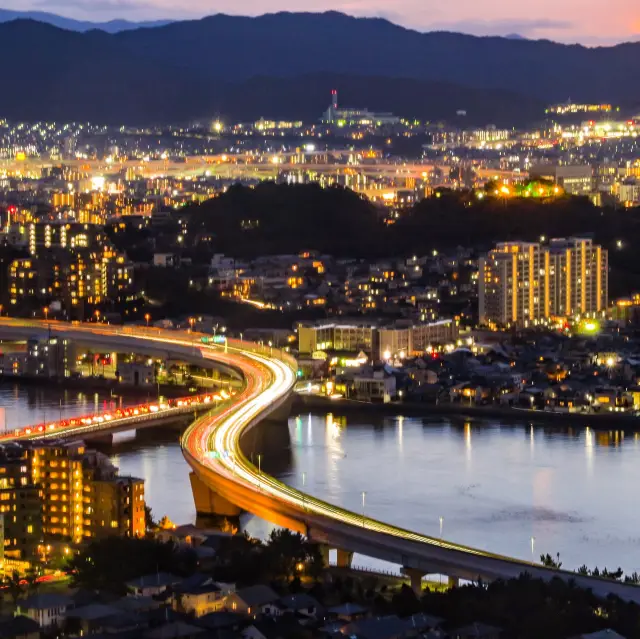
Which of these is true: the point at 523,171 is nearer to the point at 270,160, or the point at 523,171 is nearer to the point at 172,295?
the point at 270,160

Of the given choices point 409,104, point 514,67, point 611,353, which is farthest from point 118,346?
point 514,67

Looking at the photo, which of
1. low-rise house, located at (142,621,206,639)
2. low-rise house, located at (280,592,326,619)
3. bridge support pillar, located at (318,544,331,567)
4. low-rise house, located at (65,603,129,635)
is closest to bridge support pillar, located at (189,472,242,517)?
bridge support pillar, located at (318,544,331,567)

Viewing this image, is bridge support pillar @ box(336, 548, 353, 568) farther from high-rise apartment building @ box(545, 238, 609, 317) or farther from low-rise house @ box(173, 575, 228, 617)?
high-rise apartment building @ box(545, 238, 609, 317)

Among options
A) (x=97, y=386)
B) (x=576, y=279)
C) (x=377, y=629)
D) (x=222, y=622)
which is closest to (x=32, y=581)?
(x=222, y=622)

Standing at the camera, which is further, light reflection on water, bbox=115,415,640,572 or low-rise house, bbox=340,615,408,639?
light reflection on water, bbox=115,415,640,572

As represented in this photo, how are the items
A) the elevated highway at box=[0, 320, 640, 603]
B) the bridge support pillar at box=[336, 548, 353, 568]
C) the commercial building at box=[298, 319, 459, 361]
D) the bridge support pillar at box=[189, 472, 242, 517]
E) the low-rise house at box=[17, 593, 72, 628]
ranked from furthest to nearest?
1. the commercial building at box=[298, 319, 459, 361]
2. the bridge support pillar at box=[189, 472, 242, 517]
3. the bridge support pillar at box=[336, 548, 353, 568]
4. the elevated highway at box=[0, 320, 640, 603]
5. the low-rise house at box=[17, 593, 72, 628]

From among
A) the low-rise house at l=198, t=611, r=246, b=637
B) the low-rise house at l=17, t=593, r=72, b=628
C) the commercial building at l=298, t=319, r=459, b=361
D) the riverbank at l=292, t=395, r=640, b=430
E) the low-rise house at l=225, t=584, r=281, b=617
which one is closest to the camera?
the low-rise house at l=198, t=611, r=246, b=637

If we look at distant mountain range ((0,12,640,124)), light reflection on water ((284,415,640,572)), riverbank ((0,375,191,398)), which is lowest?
riverbank ((0,375,191,398))

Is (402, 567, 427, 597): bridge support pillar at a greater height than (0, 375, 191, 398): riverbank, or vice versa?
(402, 567, 427, 597): bridge support pillar
